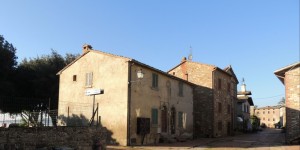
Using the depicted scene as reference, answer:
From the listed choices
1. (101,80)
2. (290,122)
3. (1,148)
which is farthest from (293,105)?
(1,148)

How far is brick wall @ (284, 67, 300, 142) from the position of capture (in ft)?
79.1

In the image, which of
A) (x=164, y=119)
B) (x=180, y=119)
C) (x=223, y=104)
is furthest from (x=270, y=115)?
(x=164, y=119)

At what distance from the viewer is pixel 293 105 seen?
24156 mm

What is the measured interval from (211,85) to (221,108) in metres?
4.13

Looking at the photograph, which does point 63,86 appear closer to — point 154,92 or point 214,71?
Answer: point 154,92

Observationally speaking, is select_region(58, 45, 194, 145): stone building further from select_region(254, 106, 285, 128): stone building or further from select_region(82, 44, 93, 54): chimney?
Result: select_region(254, 106, 285, 128): stone building

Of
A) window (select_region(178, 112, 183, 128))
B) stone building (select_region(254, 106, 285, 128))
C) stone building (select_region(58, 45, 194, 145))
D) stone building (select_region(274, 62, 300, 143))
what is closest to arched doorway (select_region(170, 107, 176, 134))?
stone building (select_region(58, 45, 194, 145))

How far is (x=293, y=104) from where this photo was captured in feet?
79.3

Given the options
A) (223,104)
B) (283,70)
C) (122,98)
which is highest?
(283,70)

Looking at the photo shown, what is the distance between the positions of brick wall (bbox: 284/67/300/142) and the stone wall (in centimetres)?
1403

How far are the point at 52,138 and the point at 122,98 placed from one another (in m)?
7.84

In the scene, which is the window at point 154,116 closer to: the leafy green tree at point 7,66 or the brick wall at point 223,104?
the brick wall at point 223,104

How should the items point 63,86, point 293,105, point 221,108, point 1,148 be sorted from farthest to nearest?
point 221,108
point 63,86
point 293,105
point 1,148

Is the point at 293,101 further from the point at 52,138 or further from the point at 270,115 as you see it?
the point at 270,115
